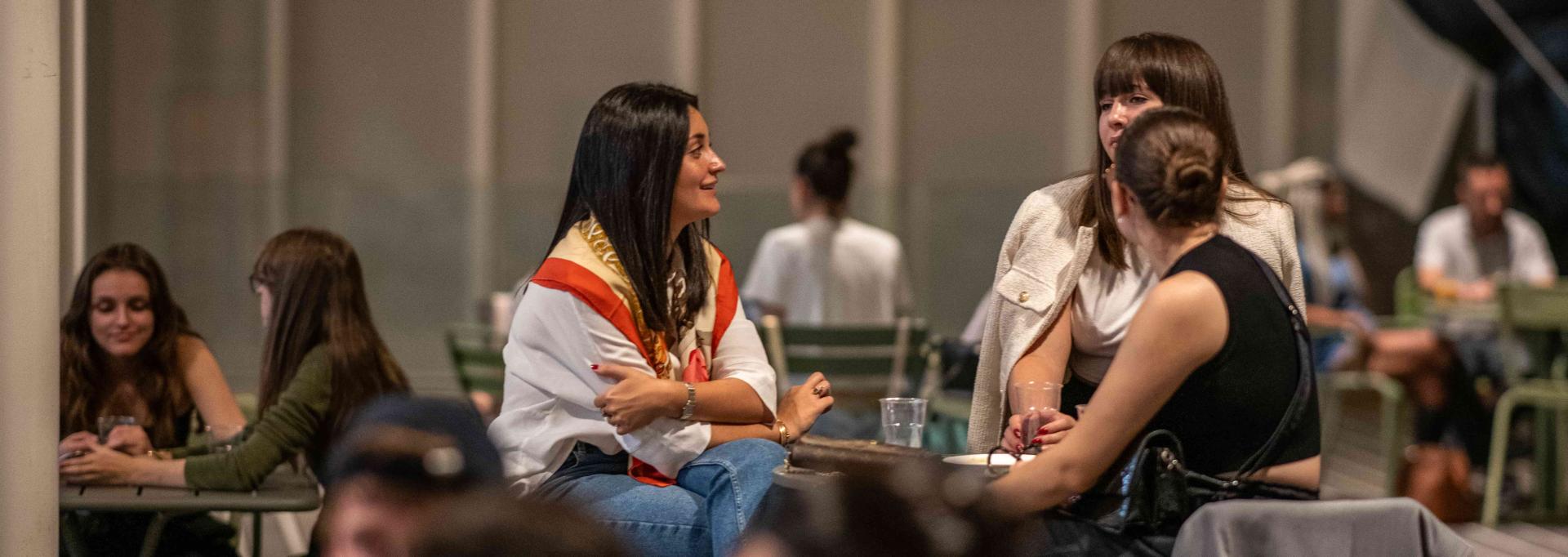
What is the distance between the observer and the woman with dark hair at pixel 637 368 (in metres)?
2.41

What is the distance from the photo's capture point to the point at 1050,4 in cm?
851

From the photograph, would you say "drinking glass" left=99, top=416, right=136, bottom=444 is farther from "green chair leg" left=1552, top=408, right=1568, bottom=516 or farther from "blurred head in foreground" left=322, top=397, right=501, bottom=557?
"green chair leg" left=1552, top=408, right=1568, bottom=516

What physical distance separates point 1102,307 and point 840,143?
3042 millimetres

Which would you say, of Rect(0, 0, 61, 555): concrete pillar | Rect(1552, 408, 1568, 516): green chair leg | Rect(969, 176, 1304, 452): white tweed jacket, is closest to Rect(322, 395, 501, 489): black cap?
Rect(0, 0, 61, 555): concrete pillar

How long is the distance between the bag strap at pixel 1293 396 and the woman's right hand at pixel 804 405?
82 centimetres

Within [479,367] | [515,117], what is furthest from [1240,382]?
[515,117]

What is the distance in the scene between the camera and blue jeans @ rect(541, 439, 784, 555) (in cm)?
237

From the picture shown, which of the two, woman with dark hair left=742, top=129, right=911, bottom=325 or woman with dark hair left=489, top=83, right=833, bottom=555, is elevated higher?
woman with dark hair left=489, top=83, right=833, bottom=555

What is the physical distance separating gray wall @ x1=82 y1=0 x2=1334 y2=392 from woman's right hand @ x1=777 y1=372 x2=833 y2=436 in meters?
5.03

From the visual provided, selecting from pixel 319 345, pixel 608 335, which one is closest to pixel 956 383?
pixel 319 345

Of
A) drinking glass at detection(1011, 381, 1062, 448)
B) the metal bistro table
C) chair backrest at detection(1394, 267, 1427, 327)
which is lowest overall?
chair backrest at detection(1394, 267, 1427, 327)

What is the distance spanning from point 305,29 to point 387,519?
7.36 metres

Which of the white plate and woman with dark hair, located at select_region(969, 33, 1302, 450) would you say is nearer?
the white plate

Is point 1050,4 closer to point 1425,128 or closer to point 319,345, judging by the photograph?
point 1425,128
